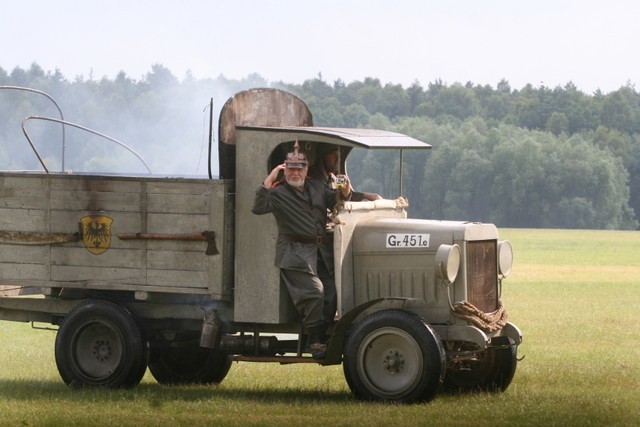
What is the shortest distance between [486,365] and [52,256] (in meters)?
4.20

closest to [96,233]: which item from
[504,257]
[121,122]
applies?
[504,257]

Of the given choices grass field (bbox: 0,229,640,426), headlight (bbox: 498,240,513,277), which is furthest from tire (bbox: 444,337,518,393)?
headlight (bbox: 498,240,513,277)

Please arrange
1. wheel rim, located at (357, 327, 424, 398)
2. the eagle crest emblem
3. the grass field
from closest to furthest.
Answer: the grass field → wheel rim, located at (357, 327, 424, 398) → the eagle crest emblem

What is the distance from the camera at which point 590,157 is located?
406 feet

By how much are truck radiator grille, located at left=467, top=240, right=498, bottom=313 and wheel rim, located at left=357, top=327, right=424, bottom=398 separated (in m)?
0.91

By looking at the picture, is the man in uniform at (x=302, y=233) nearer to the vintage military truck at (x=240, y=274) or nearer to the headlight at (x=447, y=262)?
the vintage military truck at (x=240, y=274)

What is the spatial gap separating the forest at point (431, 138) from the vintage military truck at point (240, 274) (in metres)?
1.03

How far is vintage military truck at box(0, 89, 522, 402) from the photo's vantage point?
42.7 feet

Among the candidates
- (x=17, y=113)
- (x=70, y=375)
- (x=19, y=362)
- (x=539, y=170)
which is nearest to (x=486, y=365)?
(x=70, y=375)

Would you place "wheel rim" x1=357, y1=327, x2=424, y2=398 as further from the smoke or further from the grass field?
the smoke

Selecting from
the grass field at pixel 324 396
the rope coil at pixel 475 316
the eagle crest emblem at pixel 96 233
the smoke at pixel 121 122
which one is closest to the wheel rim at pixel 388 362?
the grass field at pixel 324 396

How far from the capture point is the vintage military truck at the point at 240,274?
1301cm

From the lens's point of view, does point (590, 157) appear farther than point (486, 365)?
Yes

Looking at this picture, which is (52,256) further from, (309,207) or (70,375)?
(309,207)
